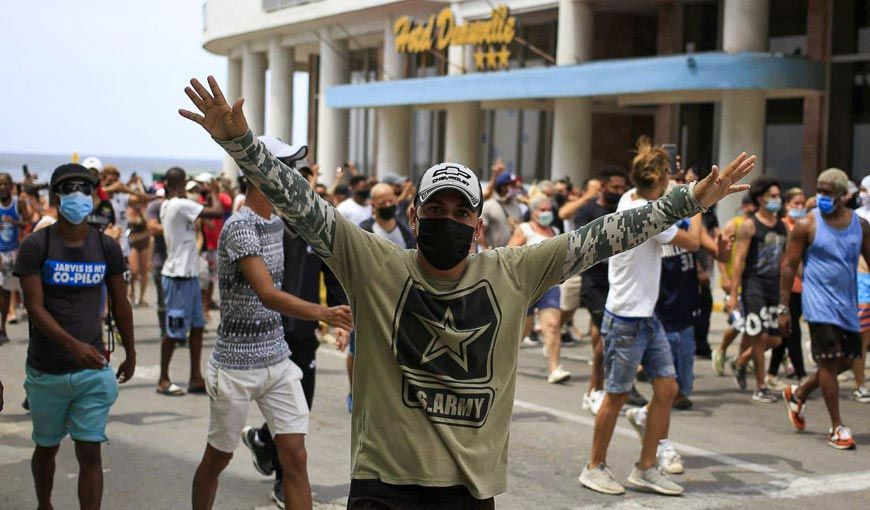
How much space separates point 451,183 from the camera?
3471 millimetres

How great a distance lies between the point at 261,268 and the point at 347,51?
3223cm

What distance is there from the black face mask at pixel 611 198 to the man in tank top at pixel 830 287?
1733 millimetres

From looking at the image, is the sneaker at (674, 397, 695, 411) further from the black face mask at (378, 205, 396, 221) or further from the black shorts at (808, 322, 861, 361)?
the black face mask at (378, 205, 396, 221)

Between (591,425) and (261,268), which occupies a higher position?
(261,268)

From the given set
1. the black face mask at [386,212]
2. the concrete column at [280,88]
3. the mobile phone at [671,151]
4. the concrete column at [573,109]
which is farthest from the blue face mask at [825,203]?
the concrete column at [280,88]

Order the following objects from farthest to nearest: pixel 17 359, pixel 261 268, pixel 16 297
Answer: pixel 16 297 < pixel 17 359 < pixel 261 268

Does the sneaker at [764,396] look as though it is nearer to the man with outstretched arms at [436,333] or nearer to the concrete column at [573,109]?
the man with outstretched arms at [436,333]

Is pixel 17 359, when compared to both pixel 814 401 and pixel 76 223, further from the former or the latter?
pixel 814 401

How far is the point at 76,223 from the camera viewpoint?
5.62 metres

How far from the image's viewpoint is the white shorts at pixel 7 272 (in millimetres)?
13523

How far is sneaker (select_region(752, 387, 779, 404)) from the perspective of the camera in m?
10.2

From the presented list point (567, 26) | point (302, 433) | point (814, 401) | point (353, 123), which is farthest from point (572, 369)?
point (353, 123)

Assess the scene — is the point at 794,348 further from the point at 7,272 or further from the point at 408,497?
the point at 7,272

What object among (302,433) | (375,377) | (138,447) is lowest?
(138,447)
